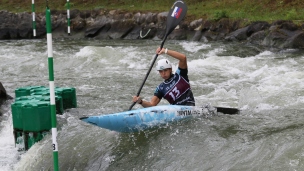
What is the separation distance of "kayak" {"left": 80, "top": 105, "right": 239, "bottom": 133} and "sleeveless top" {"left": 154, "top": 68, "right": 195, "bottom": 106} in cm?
20

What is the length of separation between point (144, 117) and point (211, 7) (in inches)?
508

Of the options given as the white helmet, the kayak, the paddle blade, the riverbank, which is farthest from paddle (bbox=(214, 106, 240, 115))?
the riverbank

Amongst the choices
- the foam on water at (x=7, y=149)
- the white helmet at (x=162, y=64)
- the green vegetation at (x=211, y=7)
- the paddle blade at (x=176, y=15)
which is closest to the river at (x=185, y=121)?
the foam on water at (x=7, y=149)

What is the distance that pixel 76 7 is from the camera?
20828 mm

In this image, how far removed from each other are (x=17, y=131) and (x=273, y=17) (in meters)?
11.1

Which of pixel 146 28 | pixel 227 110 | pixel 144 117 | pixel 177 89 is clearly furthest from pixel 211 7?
pixel 144 117

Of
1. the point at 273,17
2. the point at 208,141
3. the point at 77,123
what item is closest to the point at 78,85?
the point at 77,123

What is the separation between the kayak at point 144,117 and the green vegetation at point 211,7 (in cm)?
939

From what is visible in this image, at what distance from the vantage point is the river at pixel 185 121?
4570 millimetres

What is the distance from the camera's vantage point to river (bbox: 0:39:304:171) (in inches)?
180

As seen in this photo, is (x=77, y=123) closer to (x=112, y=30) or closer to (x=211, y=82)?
(x=211, y=82)

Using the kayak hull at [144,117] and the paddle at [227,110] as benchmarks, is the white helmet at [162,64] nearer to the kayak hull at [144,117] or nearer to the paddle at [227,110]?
the kayak hull at [144,117]

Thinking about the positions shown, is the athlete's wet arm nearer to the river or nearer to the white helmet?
the white helmet

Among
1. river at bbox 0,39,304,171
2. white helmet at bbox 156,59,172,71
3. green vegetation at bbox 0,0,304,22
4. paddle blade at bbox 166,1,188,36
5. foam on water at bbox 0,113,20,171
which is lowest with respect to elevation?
foam on water at bbox 0,113,20,171
